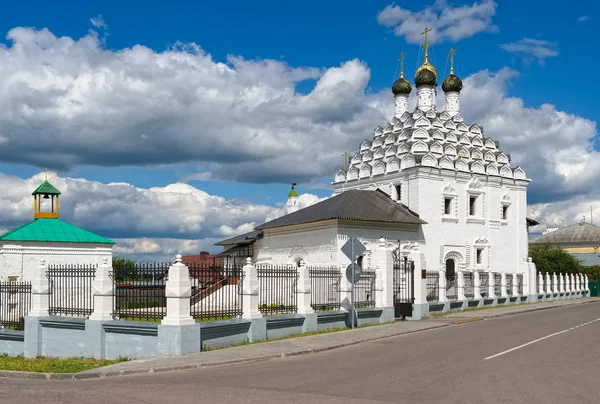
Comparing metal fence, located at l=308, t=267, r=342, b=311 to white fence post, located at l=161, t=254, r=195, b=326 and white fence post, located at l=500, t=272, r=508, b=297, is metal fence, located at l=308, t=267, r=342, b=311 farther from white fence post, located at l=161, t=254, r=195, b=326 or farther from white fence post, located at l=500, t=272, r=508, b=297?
white fence post, located at l=500, t=272, r=508, b=297

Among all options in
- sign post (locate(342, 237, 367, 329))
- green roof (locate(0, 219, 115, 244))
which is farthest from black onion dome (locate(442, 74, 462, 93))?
sign post (locate(342, 237, 367, 329))

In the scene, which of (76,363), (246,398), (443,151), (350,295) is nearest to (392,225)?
(443,151)

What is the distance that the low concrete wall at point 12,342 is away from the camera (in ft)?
54.3

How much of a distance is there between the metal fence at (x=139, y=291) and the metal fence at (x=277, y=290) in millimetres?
2536

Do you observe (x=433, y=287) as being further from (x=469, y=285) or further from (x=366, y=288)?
(x=366, y=288)

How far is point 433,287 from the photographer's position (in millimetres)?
25438

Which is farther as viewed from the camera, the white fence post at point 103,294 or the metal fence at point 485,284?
the metal fence at point 485,284

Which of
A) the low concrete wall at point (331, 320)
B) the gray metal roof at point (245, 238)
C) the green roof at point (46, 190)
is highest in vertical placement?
the green roof at point (46, 190)

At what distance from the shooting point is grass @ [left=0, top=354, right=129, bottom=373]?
12973 millimetres

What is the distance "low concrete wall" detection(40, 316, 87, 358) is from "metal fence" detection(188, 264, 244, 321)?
2.58 meters

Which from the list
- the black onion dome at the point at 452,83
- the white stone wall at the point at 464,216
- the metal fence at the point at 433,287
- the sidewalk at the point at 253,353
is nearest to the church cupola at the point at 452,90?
the black onion dome at the point at 452,83

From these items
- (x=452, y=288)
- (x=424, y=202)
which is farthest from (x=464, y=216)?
(x=452, y=288)

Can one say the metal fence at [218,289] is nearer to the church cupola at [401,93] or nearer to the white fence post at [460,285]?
the white fence post at [460,285]

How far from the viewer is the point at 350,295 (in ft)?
63.9
